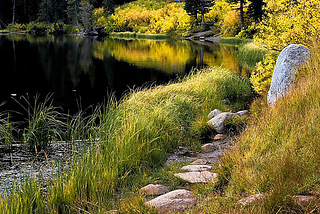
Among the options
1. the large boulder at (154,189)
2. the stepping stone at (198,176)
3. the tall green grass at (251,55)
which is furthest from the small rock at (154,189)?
the tall green grass at (251,55)

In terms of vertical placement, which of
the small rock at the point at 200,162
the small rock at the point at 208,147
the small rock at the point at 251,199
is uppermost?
the small rock at the point at 251,199

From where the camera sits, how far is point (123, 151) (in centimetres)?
516

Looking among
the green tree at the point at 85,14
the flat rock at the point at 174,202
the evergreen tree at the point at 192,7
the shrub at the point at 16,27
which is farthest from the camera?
the shrub at the point at 16,27

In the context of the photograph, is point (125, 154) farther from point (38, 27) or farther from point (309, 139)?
point (38, 27)

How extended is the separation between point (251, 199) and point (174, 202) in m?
0.89

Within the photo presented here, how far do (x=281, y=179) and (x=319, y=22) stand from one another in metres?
6.63

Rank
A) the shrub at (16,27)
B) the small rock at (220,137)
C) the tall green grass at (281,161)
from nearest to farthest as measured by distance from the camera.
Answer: the tall green grass at (281,161) < the small rock at (220,137) < the shrub at (16,27)

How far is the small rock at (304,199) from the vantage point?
2859 mm

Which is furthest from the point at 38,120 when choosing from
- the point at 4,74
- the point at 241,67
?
the point at 241,67

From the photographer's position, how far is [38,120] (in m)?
6.46

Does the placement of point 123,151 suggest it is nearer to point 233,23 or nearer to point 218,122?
point 218,122

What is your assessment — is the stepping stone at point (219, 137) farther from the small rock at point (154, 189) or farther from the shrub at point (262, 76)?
the small rock at point (154, 189)

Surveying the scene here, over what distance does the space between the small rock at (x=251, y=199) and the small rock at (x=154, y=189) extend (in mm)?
1312

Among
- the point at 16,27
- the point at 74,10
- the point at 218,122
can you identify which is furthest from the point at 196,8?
the point at 218,122
